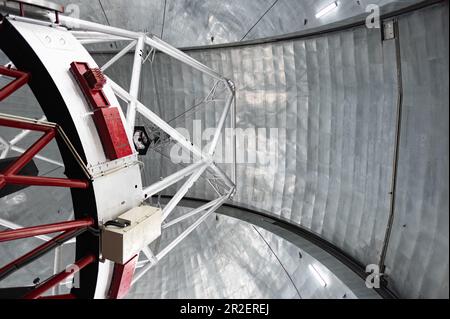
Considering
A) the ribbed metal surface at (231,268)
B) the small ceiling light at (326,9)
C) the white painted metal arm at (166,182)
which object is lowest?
the ribbed metal surface at (231,268)

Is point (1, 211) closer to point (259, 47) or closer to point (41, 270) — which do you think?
point (41, 270)

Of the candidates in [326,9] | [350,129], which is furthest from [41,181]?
[326,9]

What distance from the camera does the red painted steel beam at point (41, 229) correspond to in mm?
2982

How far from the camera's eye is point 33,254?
3412mm

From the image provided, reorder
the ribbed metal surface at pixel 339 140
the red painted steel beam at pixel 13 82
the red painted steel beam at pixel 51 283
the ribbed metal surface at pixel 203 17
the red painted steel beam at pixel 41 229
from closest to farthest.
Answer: the red painted steel beam at pixel 41 229
the red painted steel beam at pixel 51 283
the red painted steel beam at pixel 13 82
the ribbed metal surface at pixel 339 140
the ribbed metal surface at pixel 203 17

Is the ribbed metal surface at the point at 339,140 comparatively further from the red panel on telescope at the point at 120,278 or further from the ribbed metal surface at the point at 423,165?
the red panel on telescope at the point at 120,278

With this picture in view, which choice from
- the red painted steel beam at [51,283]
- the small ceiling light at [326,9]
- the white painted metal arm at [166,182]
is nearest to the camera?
the red painted steel beam at [51,283]

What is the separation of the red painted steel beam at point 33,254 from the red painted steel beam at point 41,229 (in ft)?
0.43

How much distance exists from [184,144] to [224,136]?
11.5 feet

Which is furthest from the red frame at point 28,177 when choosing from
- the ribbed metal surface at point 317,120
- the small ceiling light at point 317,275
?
the ribbed metal surface at point 317,120

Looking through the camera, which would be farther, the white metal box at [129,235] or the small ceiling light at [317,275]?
the small ceiling light at [317,275]

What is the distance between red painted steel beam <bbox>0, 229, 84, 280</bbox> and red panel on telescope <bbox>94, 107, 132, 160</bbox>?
3.58 feet

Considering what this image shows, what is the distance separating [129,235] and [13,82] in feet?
7.80

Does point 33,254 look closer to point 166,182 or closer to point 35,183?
point 35,183
